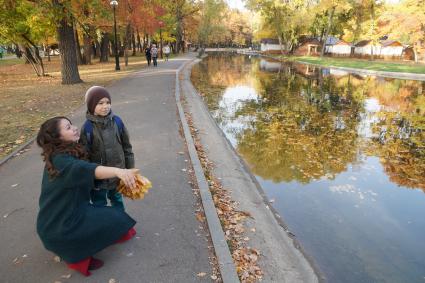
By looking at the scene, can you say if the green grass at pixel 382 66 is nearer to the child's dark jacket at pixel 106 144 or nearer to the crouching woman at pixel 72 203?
the child's dark jacket at pixel 106 144

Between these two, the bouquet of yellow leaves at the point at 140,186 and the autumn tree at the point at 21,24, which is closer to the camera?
the bouquet of yellow leaves at the point at 140,186

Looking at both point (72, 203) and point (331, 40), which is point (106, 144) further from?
point (331, 40)

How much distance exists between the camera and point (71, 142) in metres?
3.23

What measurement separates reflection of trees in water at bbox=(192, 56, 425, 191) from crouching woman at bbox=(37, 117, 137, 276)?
16.5 ft

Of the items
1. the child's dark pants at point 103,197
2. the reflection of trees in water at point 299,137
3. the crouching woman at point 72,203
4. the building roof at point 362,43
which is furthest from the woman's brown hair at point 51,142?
the building roof at point 362,43

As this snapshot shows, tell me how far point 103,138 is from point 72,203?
0.90 metres

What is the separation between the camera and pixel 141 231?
14.9 feet

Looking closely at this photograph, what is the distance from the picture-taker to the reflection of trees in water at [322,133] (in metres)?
8.34

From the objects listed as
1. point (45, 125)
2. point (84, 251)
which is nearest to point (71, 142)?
point (45, 125)

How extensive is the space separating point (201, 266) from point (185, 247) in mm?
428

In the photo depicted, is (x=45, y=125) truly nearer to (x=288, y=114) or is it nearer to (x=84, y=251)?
(x=84, y=251)

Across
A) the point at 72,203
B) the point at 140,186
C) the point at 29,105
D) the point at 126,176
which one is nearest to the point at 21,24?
the point at 29,105

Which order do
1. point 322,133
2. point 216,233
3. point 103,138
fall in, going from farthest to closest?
1. point 322,133
2. point 216,233
3. point 103,138

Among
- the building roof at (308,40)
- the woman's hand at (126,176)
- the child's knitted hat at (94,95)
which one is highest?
the building roof at (308,40)
